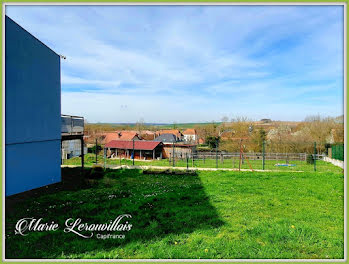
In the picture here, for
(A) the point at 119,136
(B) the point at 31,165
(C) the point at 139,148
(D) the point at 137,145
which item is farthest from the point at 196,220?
(A) the point at 119,136

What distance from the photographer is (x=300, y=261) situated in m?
3.38

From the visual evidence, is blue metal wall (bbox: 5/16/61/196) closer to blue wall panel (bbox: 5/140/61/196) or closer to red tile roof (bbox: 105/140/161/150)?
blue wall panel (bbox: 5/140/61/196)

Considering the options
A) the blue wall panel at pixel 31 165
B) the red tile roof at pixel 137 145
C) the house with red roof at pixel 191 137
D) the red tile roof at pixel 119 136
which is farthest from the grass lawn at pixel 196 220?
the house with red roof at pixel 191 137

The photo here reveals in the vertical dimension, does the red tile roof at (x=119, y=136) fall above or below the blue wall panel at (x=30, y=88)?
below

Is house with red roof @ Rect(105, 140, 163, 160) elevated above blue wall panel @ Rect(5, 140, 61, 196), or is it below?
below

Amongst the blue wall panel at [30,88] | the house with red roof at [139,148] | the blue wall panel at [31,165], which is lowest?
the house with red roof at [139,148]

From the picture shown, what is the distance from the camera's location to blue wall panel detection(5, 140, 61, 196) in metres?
6.51

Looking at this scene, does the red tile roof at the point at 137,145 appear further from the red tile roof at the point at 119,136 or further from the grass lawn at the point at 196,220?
the grass lawn at the point at 196,220

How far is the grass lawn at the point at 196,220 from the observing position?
369cm

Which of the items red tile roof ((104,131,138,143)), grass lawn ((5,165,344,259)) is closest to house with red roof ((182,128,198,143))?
red tile roof ((104,131,138,143))

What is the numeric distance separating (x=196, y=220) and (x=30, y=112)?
6.22 metres

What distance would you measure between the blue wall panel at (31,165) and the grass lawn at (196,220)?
760 mm

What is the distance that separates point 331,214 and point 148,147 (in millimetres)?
21247

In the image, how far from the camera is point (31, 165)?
7.37 meters
